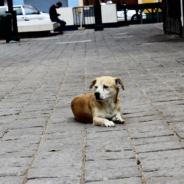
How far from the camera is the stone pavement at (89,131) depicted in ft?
11.5

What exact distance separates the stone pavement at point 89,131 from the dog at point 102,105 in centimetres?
11

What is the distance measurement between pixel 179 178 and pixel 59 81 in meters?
5.50

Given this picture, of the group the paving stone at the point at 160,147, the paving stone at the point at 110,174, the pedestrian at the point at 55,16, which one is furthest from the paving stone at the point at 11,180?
the pedestrian at the point at 55,16

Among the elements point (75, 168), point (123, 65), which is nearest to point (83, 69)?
point (123, 65)

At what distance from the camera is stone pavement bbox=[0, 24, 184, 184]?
3498 millimetres

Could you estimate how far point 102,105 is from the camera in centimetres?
511

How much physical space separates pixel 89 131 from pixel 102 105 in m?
0.40

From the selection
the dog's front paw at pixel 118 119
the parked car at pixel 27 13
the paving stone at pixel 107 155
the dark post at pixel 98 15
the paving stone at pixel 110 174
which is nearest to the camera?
the paving stone at pixel 110 174

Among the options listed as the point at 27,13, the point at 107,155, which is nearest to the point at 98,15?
the point at 27,13

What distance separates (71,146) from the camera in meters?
4.30

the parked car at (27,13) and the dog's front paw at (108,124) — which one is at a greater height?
the parked car at (27,13)

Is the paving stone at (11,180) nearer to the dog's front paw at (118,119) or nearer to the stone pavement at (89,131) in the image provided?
the stone pavement at (89,131)

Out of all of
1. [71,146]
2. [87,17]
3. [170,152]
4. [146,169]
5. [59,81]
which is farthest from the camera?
[87,17]

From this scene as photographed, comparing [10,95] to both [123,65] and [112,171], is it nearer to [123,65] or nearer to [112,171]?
[123,65]
